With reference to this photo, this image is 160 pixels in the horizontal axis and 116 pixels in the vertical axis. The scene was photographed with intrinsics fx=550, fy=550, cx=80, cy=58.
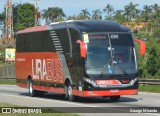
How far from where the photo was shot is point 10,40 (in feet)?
429

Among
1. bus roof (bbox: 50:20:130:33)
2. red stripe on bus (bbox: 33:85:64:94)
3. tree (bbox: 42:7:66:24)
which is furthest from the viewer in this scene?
tree (bbox: 42:7:66:24)

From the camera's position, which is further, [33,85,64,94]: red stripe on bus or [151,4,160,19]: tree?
[151,4,160,19]: tree

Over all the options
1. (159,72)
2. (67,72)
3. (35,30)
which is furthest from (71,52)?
(159,72)

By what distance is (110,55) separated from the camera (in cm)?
2255

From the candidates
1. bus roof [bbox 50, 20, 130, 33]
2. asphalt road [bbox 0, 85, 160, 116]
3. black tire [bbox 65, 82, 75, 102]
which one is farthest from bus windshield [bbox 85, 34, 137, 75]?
black tire [bbox 65, 82, 75, 102]

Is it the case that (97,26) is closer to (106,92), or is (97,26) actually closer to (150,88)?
(106,92)

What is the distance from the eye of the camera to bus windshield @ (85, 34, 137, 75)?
22.4 metres

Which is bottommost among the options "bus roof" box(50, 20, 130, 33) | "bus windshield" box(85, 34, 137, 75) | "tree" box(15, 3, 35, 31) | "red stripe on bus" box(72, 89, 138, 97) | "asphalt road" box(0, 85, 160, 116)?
"asphalt road" box(0, 85, 160, 116)

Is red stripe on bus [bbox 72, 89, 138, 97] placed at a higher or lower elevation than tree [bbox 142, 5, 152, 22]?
lower

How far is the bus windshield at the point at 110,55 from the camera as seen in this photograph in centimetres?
2244

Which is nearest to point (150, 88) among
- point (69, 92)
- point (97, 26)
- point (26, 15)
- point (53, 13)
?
point (69, 92)

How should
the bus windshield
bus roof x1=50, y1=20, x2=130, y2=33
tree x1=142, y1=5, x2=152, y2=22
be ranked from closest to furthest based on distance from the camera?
the bus windshield
bus roof x1=50, y1=20, x2=130, y2=33
tree x1=142, y1=5, x2=152, y2=22

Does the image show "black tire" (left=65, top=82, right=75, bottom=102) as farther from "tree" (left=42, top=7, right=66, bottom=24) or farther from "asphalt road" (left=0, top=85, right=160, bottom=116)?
"tree" (left=42, top=7, right=66, bottom=24)

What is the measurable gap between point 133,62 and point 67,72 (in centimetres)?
323
